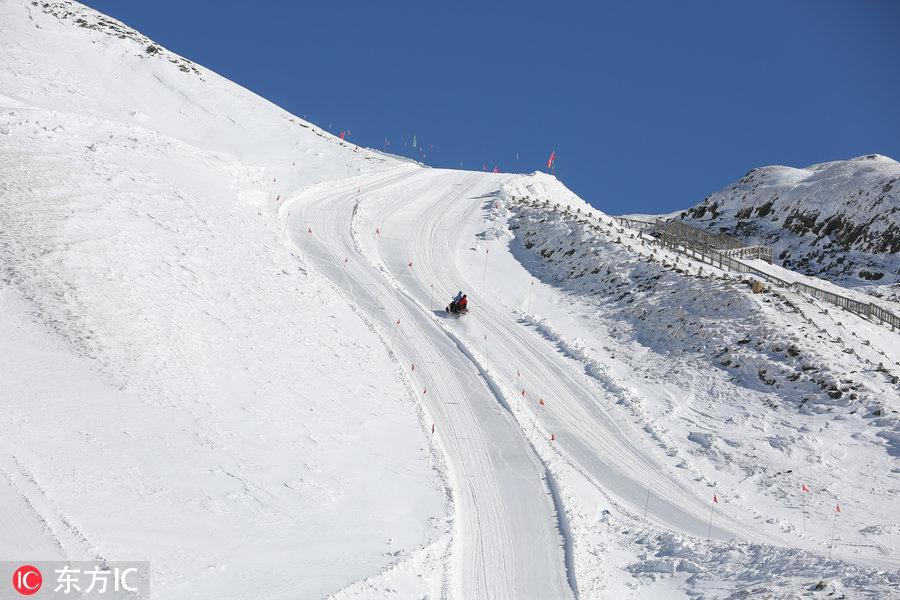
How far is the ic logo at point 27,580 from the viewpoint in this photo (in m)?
14.5

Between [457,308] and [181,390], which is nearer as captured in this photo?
[181,390]

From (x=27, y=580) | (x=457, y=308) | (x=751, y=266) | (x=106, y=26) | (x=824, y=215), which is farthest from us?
(x=106, y=26)

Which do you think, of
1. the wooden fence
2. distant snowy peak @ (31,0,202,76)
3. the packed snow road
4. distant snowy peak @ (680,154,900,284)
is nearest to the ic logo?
the packed snow road

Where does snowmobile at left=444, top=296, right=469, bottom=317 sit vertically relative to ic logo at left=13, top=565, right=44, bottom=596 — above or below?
above

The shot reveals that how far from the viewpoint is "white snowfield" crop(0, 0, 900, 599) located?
18203mm

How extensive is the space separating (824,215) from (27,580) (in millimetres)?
61066

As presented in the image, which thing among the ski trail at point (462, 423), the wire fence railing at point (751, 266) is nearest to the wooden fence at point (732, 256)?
the wire fence railing at point (751, 266)

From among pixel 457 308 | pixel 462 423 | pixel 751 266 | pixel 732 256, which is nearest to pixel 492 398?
pixel 462 423

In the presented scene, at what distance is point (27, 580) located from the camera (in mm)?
14664

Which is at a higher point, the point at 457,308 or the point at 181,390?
the point at 457,308

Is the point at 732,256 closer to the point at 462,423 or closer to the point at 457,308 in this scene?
the point at 457,308

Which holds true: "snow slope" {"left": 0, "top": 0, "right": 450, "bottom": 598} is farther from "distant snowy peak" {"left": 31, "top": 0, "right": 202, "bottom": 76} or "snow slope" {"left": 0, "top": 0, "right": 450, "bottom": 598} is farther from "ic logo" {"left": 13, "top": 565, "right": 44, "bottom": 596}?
"distant snowy peak" {"left": 31, "top": 0, "right": 202, "bottom": 76}

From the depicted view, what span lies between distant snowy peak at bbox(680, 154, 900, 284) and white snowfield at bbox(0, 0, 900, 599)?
17824 mm

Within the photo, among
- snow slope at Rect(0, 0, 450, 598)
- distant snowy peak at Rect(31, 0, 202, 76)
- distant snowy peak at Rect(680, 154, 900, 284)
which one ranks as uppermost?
distant snowy peak at Rect(31, 0, 202, 76)
